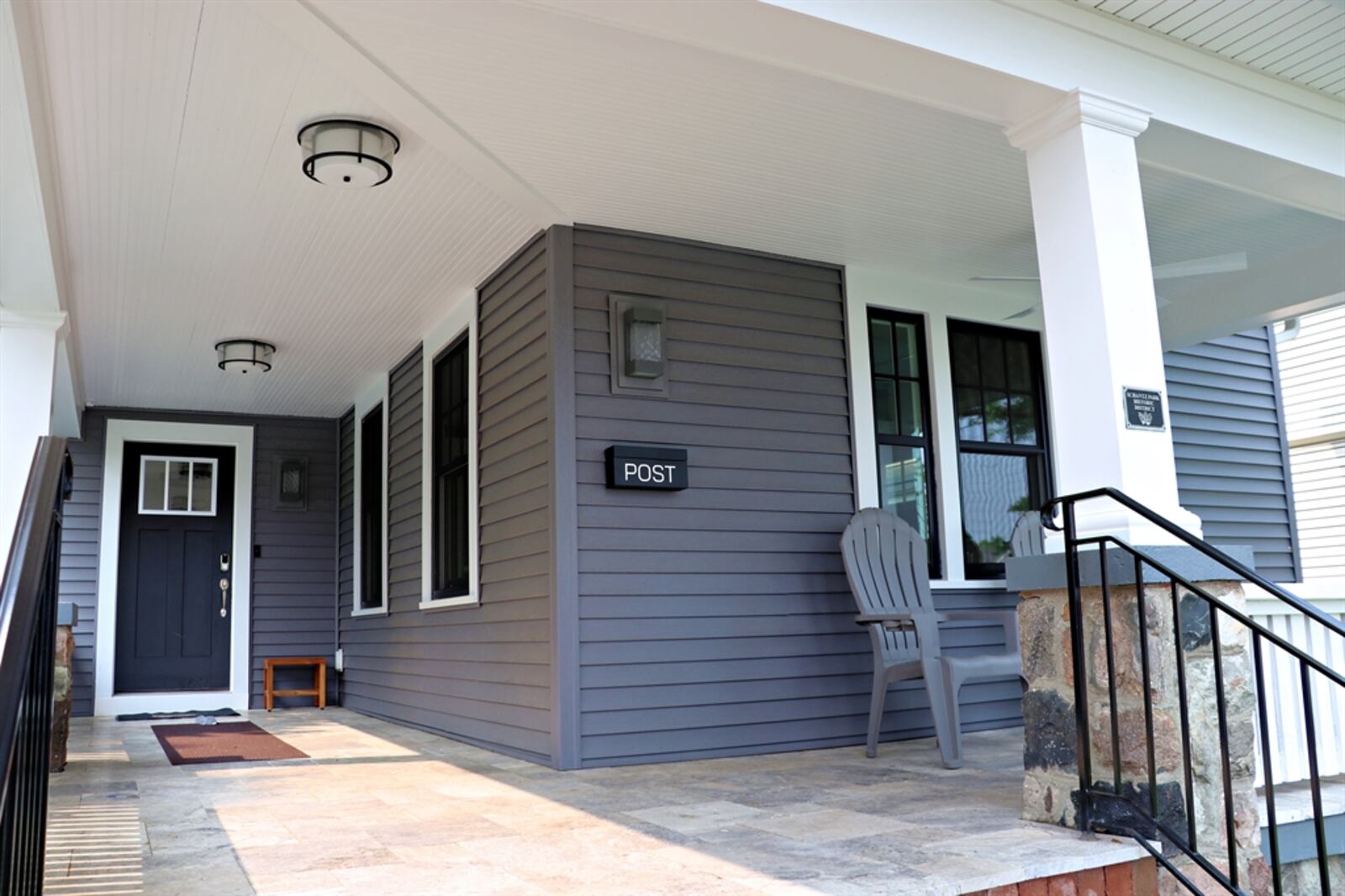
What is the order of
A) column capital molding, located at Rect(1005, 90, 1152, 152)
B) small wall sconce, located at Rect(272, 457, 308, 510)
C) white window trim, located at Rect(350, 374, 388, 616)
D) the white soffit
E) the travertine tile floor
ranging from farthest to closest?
small wall sconce, located at Rect(272, 457, 308, 510) → white window trim, located at Rect(350, 374, 388, 616) → the white soffit → column capital molding, located at Rect(1005, 90, 1152, 152) → the travertine tile floor

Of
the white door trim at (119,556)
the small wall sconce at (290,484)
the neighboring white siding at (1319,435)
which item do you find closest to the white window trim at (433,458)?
the small wall sconce at (290,484)

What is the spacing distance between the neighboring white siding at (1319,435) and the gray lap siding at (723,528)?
7.62 m

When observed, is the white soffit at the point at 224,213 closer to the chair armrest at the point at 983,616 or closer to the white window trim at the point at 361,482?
the white window trim at the point at 361,482

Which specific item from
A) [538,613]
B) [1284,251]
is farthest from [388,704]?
[1284,251]

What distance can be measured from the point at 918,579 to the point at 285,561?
5660 mm

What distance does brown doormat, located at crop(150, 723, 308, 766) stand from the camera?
5.12 meters

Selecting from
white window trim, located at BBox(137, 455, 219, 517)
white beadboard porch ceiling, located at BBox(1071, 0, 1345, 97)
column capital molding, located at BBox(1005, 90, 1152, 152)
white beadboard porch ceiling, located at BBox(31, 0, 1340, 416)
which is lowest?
white window trim, located at BBox(137, 455, 219, 517)

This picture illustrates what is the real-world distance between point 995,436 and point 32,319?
16.1ft

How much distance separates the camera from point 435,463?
20.8 feet

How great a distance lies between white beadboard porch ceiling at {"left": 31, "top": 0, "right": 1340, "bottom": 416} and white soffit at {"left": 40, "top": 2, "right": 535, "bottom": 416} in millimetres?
13

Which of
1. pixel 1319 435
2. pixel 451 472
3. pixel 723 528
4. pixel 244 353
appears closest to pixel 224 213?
pixel 451 472

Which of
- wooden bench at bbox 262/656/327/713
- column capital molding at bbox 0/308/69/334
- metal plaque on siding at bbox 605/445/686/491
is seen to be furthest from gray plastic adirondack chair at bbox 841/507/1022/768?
wooden bench at bbox 262/656/327/713

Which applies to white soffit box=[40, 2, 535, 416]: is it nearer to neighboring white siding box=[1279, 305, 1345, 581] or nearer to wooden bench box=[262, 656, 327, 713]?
wooden bench box=[262, 656, 327, 713]

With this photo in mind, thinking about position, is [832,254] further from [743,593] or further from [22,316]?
[22,316]
